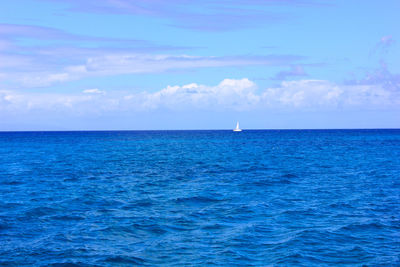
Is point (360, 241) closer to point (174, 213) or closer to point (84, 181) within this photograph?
point (174, 213)

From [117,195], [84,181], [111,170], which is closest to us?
[117,195]

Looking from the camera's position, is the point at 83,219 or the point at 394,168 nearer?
the point at 83,219

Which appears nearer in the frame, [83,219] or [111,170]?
[83,219]

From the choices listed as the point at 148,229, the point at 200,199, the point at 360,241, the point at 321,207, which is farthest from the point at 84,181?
the point at 360,241

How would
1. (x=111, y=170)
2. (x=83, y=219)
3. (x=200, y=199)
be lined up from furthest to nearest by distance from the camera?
(x=111, y=170) → (x=200, y=199) → (x=83, y=219)

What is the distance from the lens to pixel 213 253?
1830cm

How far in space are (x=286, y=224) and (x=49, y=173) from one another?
34584mm

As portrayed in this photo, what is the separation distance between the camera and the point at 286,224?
23281 mm

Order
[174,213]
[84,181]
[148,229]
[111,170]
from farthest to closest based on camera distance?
[111,170] < [84,181] < [174,213] < [148,229]

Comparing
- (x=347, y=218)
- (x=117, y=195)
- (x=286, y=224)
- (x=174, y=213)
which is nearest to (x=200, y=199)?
(x=174, y=213)

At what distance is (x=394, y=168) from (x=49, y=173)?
43322mm

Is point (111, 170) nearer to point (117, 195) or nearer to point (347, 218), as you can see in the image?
point (117, 195)

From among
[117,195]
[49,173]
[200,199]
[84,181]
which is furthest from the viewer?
[49,173]

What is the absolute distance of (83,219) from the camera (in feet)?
80.5
